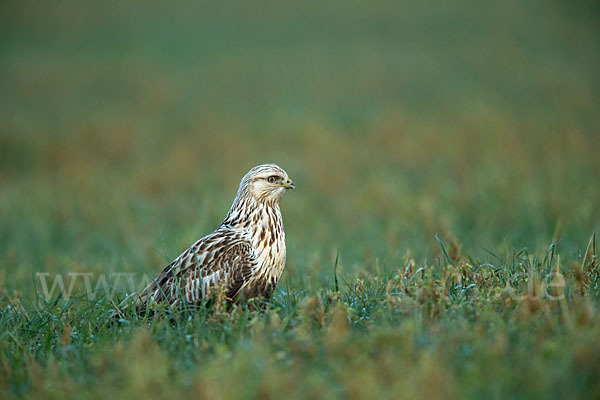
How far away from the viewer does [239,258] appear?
5.12 metres

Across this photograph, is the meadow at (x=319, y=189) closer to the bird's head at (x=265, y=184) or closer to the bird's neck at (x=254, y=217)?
the bird's neck at (x=254, y=217)

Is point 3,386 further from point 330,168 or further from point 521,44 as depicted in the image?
point 521,44

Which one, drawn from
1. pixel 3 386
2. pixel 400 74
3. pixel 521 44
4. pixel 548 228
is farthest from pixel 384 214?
pixel 521 44

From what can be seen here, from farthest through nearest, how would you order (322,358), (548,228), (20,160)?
1. (20,160)
2. (548,228)
3. (322,358)

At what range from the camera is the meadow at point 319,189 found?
3740 millimetres

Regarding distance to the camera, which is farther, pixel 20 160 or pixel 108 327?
pixel 20 160

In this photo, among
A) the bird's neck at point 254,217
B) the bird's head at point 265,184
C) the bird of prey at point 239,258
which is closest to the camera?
the bird of prey at point 239,258

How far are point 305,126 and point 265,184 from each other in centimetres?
1125

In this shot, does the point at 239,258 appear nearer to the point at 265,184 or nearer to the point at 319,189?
the point at 265,184

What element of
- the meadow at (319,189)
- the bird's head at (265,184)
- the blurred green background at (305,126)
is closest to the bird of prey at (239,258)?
the bird's head at (265,184)

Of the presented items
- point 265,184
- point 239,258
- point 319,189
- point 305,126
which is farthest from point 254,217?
point 305,126

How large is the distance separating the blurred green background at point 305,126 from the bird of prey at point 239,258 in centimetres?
45

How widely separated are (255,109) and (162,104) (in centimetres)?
290

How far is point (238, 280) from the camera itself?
5.10m
